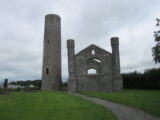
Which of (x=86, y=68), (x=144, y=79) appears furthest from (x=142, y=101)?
(x=144, y=79)

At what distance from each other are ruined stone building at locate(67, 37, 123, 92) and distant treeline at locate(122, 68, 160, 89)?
285 inches

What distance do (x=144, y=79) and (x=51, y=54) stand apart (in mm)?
16548

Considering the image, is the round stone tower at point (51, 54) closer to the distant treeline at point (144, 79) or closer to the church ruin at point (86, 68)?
the church ruin at point (86, 68)

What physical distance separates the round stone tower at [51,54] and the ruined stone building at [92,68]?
179 inches

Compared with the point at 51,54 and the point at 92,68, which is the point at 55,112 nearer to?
the point at 92,68

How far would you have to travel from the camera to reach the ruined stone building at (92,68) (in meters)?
24.0

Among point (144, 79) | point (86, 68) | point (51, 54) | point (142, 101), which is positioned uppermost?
point (51, 54)

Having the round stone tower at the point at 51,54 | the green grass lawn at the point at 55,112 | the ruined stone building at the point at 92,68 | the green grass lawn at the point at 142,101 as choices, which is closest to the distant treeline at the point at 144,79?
the ruined stone building at the point at 92,68

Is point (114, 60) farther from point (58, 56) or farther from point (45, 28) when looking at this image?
point (45, 28)

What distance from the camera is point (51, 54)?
2877cm

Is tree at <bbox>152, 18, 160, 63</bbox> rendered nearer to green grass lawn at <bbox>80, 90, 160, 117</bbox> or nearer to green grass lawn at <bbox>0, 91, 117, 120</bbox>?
green grass lawn at <bbox>80, 90, 160, 117</bbox>

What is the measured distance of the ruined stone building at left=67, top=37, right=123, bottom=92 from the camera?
947 inches

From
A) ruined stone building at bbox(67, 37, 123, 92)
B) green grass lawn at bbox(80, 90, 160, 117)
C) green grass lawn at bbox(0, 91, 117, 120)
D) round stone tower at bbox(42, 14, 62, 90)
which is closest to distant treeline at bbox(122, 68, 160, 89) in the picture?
ruined stone building at bbox(67, 37, 123, 92)

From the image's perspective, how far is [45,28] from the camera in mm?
29688
